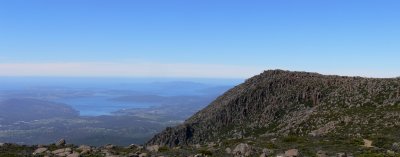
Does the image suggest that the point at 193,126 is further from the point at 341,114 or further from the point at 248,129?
the point at 341,114

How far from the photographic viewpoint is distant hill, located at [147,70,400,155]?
76.6 m

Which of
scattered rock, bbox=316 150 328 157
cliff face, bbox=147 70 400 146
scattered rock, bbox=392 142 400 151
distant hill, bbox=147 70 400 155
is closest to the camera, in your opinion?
→ scattered rock, bbox=316 150 328 157

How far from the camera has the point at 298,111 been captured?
364 feet

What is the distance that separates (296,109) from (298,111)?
7.25 ft

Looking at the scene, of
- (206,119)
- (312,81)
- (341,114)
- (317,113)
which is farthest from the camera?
(206,119)

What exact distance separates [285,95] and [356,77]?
57.6 feet

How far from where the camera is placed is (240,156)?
4478 cm

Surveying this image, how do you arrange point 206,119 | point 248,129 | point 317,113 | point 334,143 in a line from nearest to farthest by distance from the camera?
1. point 334,143
2. point 317,113
3. point 248,129
4. point 206,119

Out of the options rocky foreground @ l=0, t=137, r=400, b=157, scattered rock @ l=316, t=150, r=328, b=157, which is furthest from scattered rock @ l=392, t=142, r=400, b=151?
scattered rock @ l=316, t=150, r=328, b=157

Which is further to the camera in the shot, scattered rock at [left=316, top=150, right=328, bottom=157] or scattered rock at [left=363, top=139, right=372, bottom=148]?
scattered rock at [left=363, top=139, right=372, bottom=148]

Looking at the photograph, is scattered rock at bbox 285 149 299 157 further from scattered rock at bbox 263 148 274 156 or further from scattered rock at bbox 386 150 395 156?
scattered rock at bbox 386 150 395 156

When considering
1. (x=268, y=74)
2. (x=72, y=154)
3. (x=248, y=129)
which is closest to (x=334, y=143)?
(x=72, y=154)

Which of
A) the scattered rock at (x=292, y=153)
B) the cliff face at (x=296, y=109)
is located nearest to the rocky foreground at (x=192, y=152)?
the scattered rock at (x=292, y=153)

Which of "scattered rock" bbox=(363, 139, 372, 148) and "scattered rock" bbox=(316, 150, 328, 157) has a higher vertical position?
"scattered rock" bbox=(316, 150, 328, 157)
